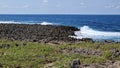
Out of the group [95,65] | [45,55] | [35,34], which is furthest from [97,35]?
[95,65]

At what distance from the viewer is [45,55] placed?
22.5 meters

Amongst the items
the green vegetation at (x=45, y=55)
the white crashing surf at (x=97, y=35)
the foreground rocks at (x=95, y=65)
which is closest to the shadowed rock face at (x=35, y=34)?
the white crashing surf at (x=97, y=35)

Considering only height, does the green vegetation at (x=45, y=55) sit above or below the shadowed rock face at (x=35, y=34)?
above

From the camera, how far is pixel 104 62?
64.2 feet

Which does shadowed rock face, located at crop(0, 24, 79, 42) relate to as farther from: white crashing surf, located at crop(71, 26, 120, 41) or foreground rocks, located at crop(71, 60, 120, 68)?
foreground rocks, located at crop(71, 60, 120, 68)

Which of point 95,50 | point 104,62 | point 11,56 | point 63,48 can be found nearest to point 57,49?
point 63,48

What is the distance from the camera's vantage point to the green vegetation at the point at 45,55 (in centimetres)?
1907

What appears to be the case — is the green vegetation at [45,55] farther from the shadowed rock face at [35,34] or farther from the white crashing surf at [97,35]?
the white crashing surf at [97,35]

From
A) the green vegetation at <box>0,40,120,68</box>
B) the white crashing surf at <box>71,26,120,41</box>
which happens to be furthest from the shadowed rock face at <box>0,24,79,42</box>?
the green vegetation at <box>0,40,120,68</box>

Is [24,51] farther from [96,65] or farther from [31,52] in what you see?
[96,65]

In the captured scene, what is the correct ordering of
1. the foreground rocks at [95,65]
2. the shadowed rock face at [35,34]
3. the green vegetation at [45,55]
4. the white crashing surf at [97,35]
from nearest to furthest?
the foreground rocks at [95,65], the green vegetation at [45,55], the shadowed rock face at [35,34], the white crashing surf at [97,35]

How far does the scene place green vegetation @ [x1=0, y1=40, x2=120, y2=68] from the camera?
1907cm

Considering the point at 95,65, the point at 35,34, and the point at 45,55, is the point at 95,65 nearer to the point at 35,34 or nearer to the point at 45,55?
the point at 45,55

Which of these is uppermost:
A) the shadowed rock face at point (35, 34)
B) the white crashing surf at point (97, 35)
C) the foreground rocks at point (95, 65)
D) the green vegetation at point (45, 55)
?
the foreground rocks at point (95, 65)
